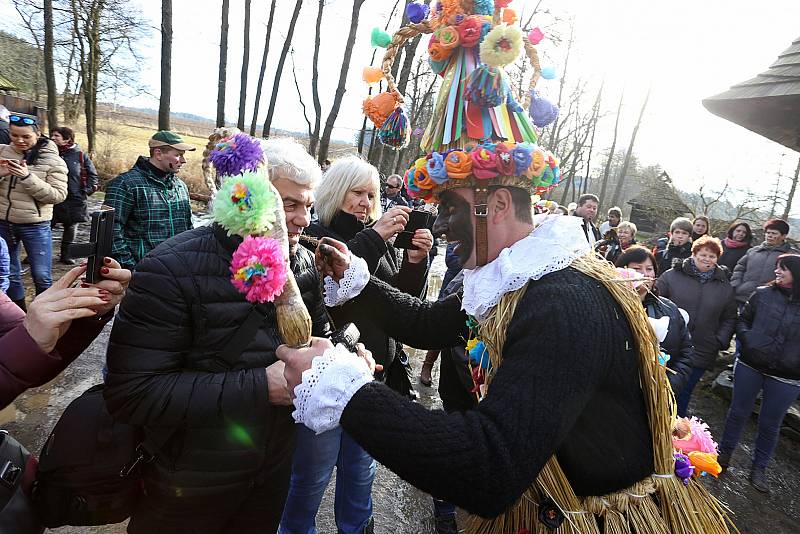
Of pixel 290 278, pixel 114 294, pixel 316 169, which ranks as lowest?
pixel 114 294

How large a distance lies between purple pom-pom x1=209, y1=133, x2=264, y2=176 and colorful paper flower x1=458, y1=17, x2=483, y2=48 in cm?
89

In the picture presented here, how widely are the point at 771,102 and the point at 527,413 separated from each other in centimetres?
436

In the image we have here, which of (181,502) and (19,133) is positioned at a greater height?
(19,133)

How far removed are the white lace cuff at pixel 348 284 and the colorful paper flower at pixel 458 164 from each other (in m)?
0.71

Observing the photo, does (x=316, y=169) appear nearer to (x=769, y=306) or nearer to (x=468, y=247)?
(x=468, y=247)

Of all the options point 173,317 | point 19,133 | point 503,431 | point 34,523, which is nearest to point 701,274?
point 503,431

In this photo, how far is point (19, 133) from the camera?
177 inches

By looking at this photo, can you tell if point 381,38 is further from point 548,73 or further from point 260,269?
point 260,269

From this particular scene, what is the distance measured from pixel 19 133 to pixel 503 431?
5.72 meters

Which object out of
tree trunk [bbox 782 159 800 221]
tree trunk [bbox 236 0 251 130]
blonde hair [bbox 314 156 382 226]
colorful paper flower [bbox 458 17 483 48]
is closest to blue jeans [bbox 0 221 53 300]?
blonde hair [bbox 314 156 382 226]

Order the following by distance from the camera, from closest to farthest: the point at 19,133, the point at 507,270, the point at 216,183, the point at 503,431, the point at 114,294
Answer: the point at 503,431
the point at 507,270
the point at 114,294
the point at 216,183
the point at 19,133

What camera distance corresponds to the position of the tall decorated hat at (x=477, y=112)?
1436mm

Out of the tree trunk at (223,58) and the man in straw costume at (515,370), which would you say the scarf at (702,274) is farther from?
the tree trunk at (223,58)

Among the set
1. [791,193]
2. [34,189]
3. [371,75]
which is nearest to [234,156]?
[371,75]
